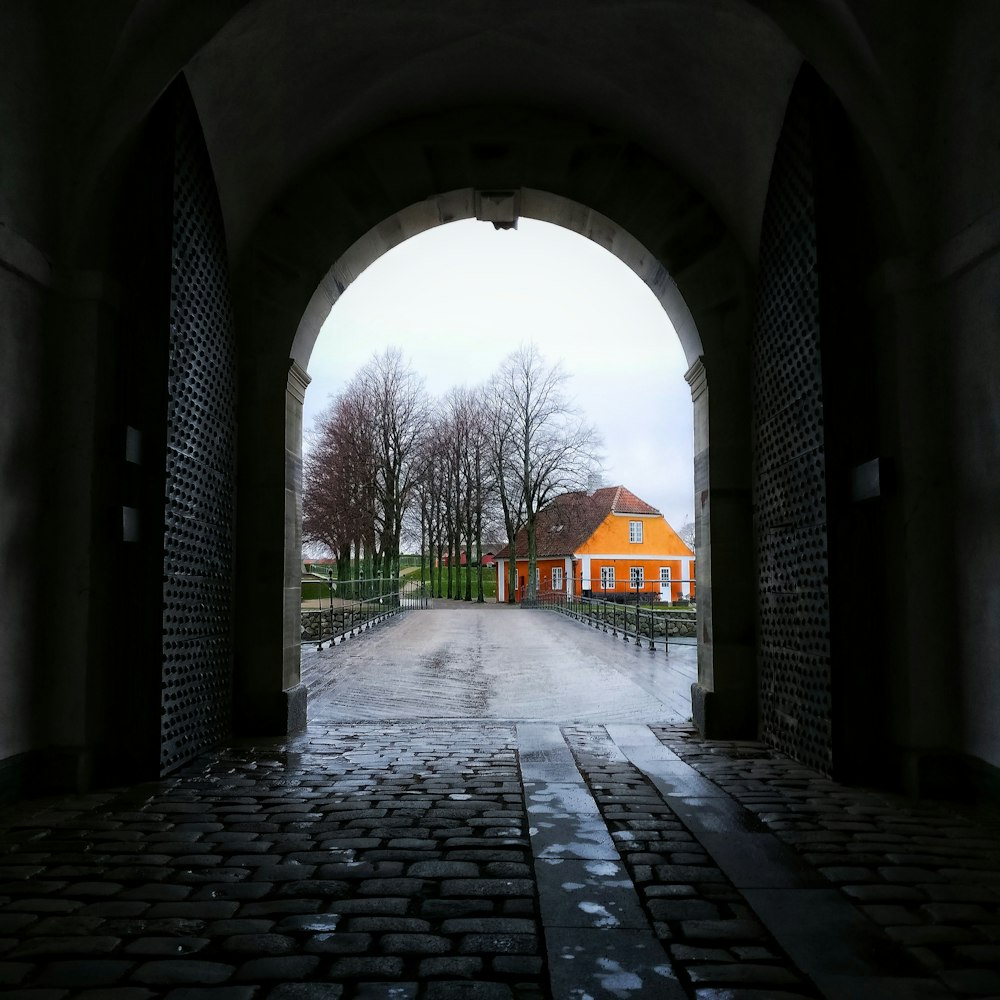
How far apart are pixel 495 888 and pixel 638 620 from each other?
42.2 feet

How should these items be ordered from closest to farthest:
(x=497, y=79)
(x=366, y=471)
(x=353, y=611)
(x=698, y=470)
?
(x=497, y=79)
(x=698, y=470)
(x=353, y=611)
(x=366, y=471)

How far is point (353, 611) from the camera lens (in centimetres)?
2033

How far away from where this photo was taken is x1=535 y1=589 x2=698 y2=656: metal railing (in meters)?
16.1

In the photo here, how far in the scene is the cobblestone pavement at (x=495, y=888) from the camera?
8.61 ft

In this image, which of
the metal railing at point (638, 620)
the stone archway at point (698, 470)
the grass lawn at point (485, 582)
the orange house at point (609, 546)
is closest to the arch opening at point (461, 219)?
the stone archway at point (698, 470)

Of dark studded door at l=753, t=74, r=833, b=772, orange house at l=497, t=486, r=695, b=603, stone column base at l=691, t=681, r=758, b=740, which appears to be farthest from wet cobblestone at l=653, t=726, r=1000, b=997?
orange house at l=497, t=486, r=695, b=603

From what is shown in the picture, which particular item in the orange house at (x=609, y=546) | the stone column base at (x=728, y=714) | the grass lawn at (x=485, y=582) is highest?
the orange house at (x=609, y=546)

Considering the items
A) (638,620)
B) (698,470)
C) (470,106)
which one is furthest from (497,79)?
(638,620)

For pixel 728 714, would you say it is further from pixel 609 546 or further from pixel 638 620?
pixel 609 546

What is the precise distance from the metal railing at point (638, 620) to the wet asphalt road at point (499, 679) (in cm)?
44

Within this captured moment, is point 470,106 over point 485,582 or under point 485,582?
over

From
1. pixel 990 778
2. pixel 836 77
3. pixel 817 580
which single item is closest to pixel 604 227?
pixel 836 77

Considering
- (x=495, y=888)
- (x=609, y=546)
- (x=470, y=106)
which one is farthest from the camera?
(x=609, y=546)

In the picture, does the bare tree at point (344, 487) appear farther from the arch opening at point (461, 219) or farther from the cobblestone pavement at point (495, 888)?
the cobblestone pavement at point (495, 888)
